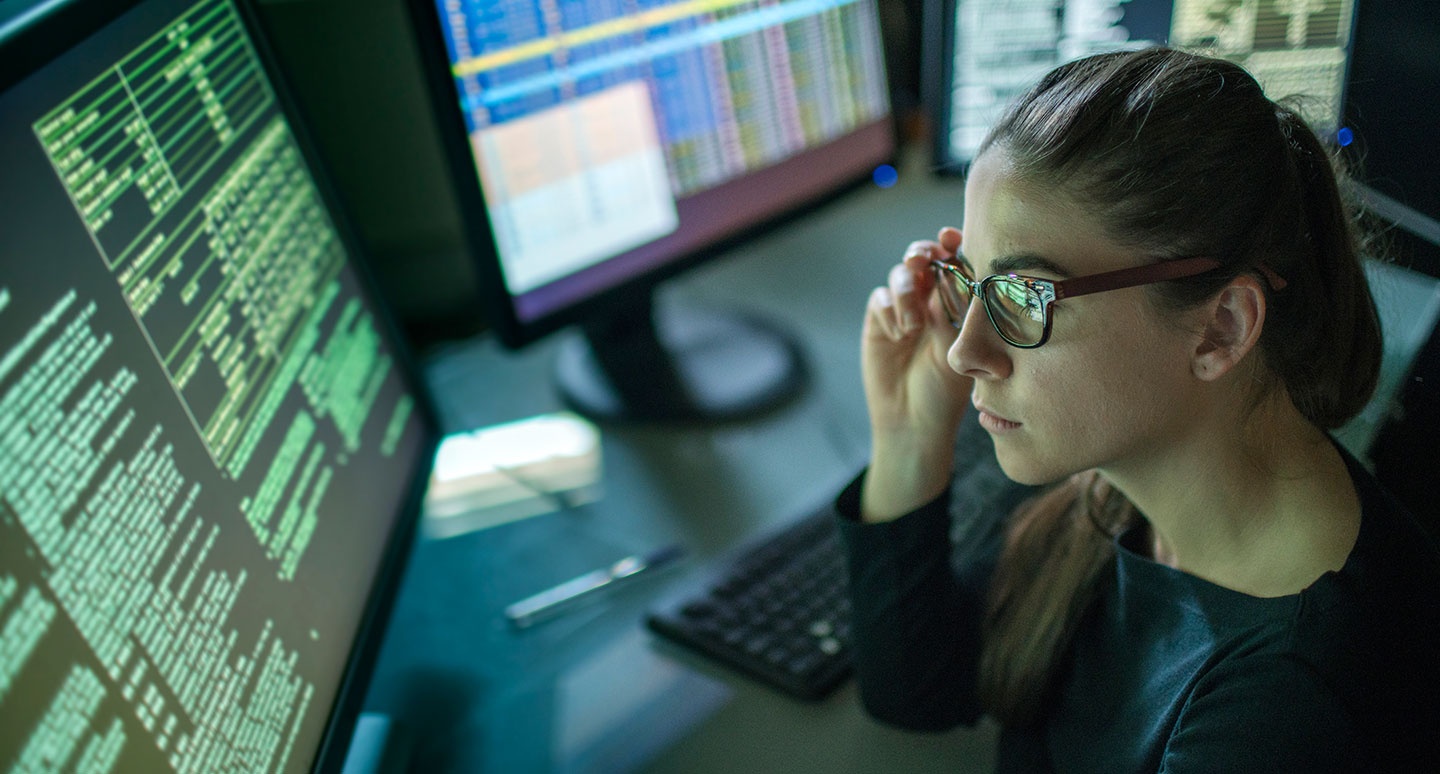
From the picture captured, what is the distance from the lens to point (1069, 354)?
22.9 inches

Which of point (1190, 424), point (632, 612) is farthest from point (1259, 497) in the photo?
point (632, 612)

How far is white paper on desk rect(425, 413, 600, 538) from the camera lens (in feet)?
3.32

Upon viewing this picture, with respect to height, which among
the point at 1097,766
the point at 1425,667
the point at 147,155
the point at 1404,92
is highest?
the point at 147,155

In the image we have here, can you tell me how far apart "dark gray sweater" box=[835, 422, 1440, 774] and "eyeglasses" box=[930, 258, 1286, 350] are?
0.60ft

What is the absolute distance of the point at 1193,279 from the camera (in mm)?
539

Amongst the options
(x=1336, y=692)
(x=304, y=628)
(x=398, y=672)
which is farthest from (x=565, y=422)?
(x=1336, y=692)

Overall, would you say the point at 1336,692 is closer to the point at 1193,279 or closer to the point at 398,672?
the point at 1193,279

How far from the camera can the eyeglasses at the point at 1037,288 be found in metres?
0.54

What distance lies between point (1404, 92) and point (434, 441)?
33.2 inches

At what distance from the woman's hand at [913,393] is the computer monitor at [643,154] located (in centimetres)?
33

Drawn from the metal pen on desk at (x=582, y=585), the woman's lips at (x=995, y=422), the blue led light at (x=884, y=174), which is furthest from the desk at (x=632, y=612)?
the woman's lips at (x=995, y=422)

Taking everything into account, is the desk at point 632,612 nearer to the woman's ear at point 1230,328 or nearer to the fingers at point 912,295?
the fingers at point 912,295

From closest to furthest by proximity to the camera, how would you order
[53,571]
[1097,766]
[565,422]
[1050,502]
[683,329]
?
[53,571] < [1097,766] < [1050,502] < [565,422] < [683,329]

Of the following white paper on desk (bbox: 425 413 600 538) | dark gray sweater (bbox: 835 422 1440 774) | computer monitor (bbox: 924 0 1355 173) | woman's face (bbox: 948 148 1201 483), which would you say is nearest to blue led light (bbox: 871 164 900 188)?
computer monitor (bbox: 924 0 1355 173)
